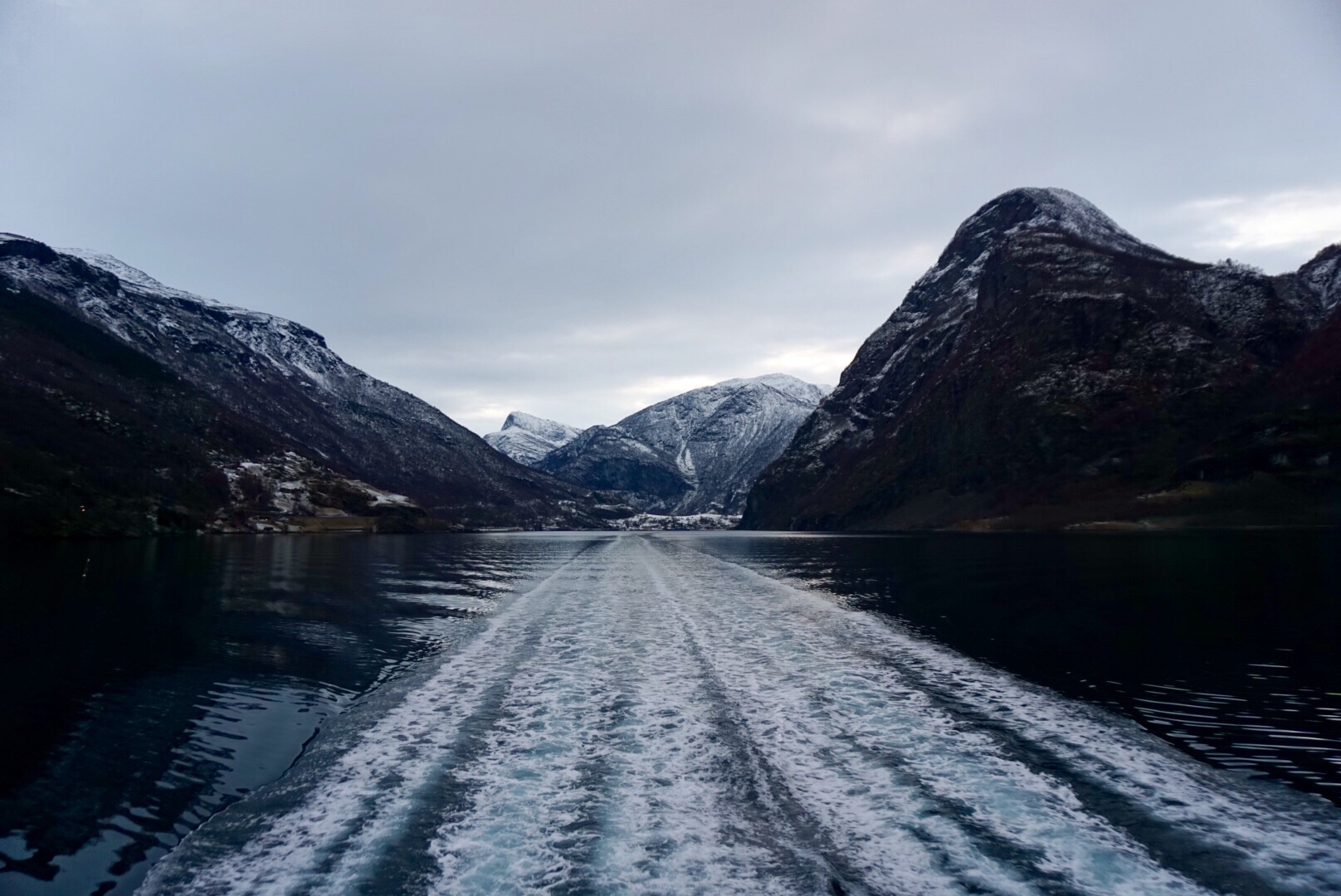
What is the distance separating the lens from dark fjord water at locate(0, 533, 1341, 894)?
9125 millimetres

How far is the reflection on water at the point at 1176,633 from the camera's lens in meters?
14.7

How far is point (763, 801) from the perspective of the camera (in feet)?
36.2

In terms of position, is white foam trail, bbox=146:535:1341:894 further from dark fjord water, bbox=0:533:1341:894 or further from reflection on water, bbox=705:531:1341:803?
reflection on water, bbox=705:531:1341:803

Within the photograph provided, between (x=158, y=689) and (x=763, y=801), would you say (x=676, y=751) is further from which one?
(x=158, y=689)

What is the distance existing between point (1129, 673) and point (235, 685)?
2539 centimetres

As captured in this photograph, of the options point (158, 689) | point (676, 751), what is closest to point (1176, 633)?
point (676, 751)

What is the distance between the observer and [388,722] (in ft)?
51.5

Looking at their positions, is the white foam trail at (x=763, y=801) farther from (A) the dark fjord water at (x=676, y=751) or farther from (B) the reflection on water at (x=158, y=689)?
(B) the reflection on water at (x=158, y=689)

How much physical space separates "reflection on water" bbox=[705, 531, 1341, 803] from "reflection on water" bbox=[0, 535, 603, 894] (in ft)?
60.2

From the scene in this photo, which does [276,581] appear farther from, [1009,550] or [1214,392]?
[1214,392]

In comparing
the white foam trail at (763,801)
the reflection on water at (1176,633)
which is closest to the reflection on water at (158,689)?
the white foam trail at (763,801)

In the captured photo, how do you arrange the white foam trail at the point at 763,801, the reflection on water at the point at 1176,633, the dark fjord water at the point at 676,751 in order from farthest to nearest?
the reflection on water at the point at 1176,633 < the dark fjord water at the point at 676,751 < the white foam trail at the point at 763,801

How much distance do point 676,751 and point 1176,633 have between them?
22.3 metres

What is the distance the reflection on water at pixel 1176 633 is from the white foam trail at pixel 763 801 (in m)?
2.07
